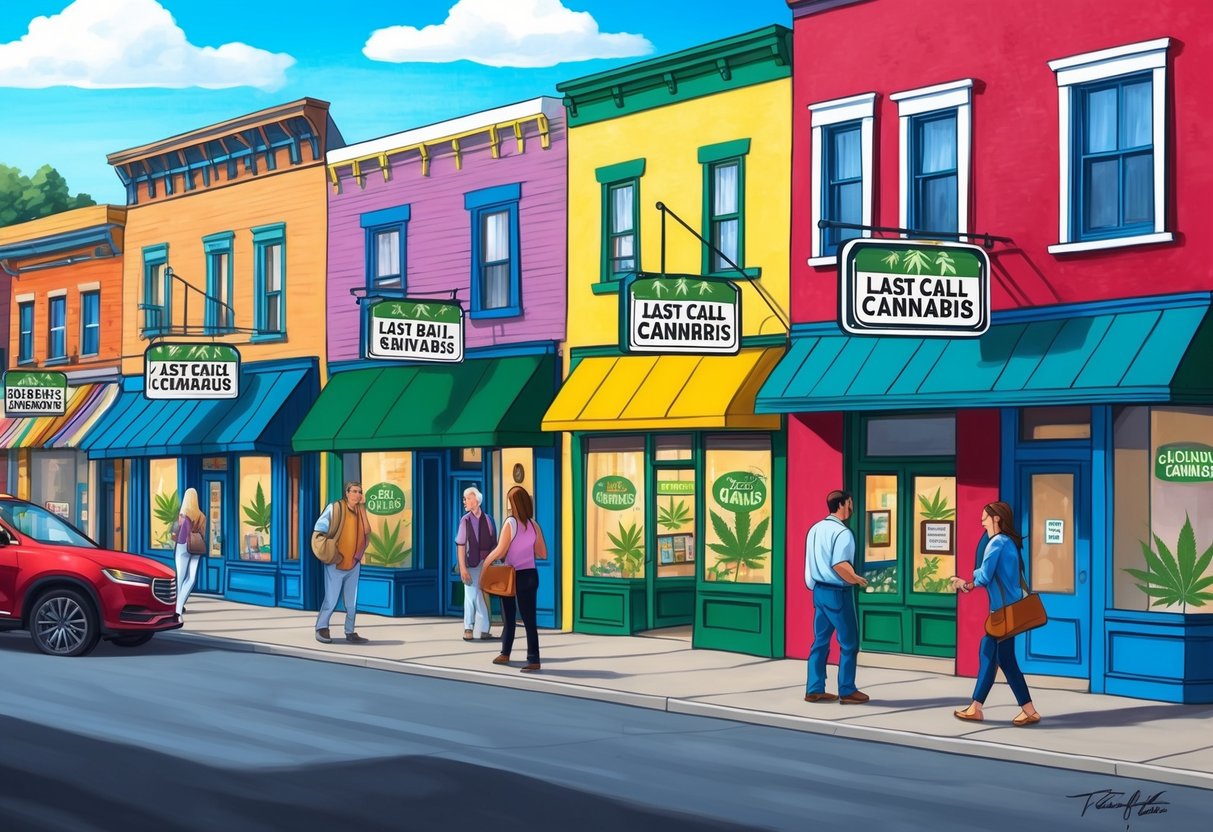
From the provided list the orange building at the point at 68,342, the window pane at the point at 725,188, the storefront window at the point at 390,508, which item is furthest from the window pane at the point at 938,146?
the orange building at the point at 68,342

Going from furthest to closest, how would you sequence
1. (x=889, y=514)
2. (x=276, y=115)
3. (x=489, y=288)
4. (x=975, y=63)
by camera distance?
(x=276, y=115)
(x=489, y=288)
(x=889, y=514)
(x=975, y=63)

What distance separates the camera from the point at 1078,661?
603 inches

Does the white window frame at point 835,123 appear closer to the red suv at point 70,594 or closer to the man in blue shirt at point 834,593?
the man in blue shirt at point 834,593

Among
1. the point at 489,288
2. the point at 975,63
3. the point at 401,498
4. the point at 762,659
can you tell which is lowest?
the point at 762,659

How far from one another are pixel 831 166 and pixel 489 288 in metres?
6.45

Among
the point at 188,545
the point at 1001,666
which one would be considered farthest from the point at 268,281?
the point at 1001,666

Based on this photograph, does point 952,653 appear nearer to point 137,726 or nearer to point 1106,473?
point 1106,473

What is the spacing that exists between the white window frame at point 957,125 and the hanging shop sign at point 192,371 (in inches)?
510

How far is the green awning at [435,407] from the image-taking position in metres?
21.0

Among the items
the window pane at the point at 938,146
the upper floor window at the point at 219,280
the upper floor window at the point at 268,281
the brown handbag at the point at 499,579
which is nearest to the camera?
the brown handbag at the point at 499,579

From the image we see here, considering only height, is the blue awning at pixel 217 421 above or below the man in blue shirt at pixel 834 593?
above

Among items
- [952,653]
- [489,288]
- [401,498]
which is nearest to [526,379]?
[489,288]

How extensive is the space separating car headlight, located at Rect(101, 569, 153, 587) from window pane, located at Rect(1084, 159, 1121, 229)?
10.9 meters

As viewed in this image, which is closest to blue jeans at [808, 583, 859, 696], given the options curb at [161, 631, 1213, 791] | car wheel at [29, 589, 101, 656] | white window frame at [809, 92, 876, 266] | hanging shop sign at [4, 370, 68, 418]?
curb at [161, 631, 1213, 791]
